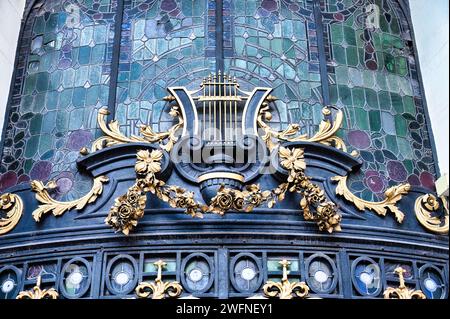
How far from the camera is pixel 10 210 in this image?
14.1 meters

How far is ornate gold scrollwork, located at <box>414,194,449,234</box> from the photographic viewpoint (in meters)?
13.9

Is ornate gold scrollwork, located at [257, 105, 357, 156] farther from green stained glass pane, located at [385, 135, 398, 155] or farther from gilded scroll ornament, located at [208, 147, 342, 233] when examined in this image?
green stained glass pane, located at [385, 135, 398, 155]

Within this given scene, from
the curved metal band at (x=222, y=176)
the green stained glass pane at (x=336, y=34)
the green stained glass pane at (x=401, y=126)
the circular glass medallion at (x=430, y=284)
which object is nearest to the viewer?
the curved metal band at (x=222, y=176)

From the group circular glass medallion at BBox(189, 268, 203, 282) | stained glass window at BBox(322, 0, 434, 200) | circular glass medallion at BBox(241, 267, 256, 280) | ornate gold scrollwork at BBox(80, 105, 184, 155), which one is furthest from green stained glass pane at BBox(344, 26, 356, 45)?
circular glass medallion at BBox(189, 268, 203, 282)

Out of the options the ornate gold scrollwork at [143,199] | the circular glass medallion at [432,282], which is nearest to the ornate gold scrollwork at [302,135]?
the ornate gold scrollwork at [143,199]

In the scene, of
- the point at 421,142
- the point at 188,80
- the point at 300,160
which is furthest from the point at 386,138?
the point at 188,80

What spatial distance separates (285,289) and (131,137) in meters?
3.21

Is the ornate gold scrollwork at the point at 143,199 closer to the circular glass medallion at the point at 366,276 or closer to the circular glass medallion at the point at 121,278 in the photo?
the circular glass medallion at the point at 121,278

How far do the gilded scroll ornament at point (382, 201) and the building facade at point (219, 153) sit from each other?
21 mm

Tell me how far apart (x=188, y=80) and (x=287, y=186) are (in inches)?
102

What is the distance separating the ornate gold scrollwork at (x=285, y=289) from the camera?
42.3 ft
